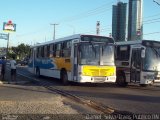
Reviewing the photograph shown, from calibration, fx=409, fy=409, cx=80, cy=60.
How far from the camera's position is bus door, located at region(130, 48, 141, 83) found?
24973 mm

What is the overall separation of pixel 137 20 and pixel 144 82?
41488mm

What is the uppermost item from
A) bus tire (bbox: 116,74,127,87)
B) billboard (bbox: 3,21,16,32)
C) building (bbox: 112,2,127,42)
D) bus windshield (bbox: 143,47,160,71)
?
Answer: building (bbox: 112,2,127,42)

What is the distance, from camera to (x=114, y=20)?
226ft

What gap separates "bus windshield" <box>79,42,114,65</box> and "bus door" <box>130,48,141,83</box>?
1.62 meters

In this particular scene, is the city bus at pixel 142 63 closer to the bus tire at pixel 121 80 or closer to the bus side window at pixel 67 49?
the bus tire at pixel 121 80

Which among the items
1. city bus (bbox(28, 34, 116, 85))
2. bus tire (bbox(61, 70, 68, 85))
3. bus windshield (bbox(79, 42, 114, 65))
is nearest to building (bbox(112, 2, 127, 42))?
bus tire (bbox(61, 70, 68, 85))

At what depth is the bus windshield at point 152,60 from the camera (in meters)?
24.7

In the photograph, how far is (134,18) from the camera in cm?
6688

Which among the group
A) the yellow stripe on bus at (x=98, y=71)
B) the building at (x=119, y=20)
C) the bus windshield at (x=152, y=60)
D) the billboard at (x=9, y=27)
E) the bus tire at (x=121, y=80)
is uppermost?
the building at (x=119, y=20)

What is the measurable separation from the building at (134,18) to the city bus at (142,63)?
111 feet

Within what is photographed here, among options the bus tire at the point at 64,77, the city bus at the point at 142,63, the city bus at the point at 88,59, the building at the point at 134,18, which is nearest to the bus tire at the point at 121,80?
the city bus at the point at 142,63

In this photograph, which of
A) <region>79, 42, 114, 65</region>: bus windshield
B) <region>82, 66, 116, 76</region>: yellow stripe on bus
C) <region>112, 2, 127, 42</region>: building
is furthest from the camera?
<region>112, 2, 127, 42</region>: building

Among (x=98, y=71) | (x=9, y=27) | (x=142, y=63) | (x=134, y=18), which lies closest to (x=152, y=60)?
(x=142, y=63)

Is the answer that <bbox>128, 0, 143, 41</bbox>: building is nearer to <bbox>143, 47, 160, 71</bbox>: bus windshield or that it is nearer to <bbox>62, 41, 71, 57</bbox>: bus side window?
<bbox>62, 41, 71, 57</bbox>: bus side window
